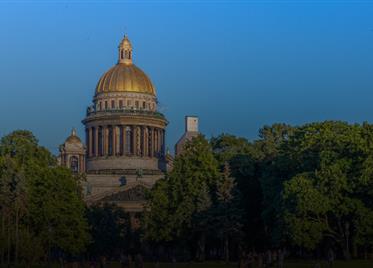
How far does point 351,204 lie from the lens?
88.6 meters

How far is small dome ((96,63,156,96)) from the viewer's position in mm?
174000

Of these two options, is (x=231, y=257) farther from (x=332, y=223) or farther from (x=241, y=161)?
(x=332, y=223)

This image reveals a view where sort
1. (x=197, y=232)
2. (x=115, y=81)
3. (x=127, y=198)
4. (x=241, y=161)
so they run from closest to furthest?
(x=197, y=232) < (x=241, y=161) < (x=127, y=198) < (x=115, y=81)

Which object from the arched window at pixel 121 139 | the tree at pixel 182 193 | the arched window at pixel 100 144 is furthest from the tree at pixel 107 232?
the arched window at pixel 100 144

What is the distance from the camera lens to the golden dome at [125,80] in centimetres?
17400

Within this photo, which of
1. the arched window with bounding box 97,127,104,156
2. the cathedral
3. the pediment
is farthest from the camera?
the arched window with bounding box 97,127,104,156

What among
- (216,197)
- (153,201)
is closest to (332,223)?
(216,197)

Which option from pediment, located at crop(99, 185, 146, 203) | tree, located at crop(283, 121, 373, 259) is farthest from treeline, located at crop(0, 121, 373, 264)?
pediment, located at crop(99, 185, 146, 203)

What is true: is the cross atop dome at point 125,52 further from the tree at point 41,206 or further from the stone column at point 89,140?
the tree at point 41,206

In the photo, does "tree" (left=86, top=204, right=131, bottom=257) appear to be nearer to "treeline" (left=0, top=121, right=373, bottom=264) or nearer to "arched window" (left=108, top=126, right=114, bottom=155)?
"treeline" (left=0, top=121, right=373, bottom=264)

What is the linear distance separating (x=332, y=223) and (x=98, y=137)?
86.5 metres

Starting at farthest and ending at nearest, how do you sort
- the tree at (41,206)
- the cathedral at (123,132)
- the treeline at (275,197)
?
1. the cathedral at (123,132)
2. the tree at (41,206)
3. the treeline at (275,197)

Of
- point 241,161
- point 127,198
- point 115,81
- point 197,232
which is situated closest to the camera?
point 197,232

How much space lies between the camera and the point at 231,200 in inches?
3989
